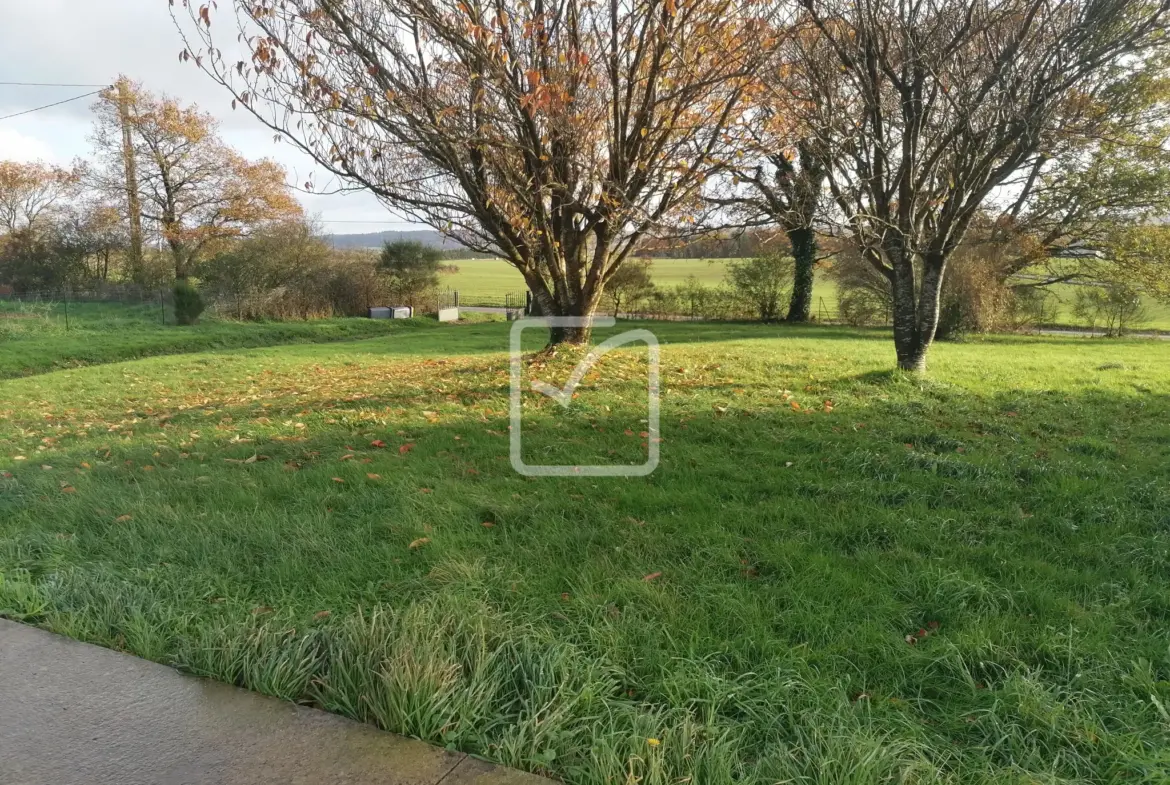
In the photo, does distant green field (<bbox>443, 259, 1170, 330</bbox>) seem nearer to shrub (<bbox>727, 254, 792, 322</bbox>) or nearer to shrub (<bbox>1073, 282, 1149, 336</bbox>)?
shrub (<bbox>1073, 282, 1149, 336</bbox>)

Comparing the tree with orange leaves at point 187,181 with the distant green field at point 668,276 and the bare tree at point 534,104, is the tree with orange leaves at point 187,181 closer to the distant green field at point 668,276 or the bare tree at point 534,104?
the distant green field at point 668,276

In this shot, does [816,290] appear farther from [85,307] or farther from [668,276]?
[85,307]

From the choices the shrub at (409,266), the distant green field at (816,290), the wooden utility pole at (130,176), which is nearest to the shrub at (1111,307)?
the distant green field at (816,290)

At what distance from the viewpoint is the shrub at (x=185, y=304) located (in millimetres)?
21031

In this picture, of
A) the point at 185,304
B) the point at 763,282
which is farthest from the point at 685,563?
the point at 185,304

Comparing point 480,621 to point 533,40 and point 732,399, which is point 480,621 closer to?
point 732,399

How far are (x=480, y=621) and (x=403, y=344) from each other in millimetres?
15955

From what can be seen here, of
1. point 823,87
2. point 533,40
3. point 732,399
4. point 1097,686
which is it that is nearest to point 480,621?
point 1097,686

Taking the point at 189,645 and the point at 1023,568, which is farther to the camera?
the point at 1023,568

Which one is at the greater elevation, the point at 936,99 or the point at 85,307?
the point at 936,99

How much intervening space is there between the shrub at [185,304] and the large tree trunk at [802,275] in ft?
66.3

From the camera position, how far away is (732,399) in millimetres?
7785

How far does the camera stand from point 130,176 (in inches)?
1006

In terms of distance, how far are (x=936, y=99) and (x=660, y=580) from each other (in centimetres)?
856
